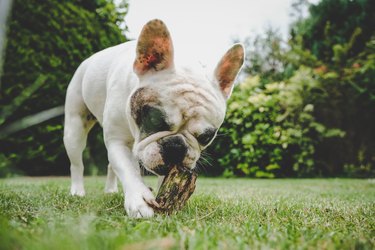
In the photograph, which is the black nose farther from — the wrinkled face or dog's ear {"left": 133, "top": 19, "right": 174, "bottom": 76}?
dog's ear {"left": 133, "top": 19, "right": 174, "bottom": 76}

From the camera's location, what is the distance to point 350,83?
8047mm

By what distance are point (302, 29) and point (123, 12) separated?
20.6ft

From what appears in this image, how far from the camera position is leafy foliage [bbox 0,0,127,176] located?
584cm

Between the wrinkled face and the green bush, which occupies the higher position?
the wrinkled face

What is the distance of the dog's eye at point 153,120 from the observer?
2.26 meters

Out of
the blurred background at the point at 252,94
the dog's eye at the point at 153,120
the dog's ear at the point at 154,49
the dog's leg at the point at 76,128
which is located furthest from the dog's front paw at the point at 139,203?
the blurred background at the point at 252,94

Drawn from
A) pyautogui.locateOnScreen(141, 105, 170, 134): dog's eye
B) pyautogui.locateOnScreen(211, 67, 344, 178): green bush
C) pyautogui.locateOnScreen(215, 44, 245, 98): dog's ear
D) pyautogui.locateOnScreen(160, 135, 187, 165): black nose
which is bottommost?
pyautogui.locateOnScreen(211, 67, 344, 178): green bush

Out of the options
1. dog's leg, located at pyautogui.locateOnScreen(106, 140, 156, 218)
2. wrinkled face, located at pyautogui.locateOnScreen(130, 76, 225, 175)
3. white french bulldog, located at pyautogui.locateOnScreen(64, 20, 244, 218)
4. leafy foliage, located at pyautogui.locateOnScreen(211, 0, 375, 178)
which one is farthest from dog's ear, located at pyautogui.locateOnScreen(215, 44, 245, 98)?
leafy foliage, located at pyautogui.locateOnScreen(211, 0, 375, 178)

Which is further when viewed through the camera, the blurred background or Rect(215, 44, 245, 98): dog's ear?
the blurred background

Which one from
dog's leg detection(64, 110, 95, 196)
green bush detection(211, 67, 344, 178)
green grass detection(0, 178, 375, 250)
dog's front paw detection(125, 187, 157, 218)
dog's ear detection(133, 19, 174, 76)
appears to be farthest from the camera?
green bush detection(211, 67, 344, 178)

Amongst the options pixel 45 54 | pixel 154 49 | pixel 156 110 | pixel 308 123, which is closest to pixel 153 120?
pixel 156 110

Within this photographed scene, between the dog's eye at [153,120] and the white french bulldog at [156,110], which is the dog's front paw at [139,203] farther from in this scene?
the dog's eye at [153,120]

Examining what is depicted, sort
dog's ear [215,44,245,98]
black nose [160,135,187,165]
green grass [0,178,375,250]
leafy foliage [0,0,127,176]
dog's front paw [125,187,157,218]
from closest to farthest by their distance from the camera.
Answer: green grass [0,178,375,250]
dog's front paw [125,187,157,218]
black nose [160,135,187,165]
dog's ear [215,44,245,98]
leafy foliage [0,0,127,176]

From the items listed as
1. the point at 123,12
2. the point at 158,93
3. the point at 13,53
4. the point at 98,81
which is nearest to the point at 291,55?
the point at 123,12
